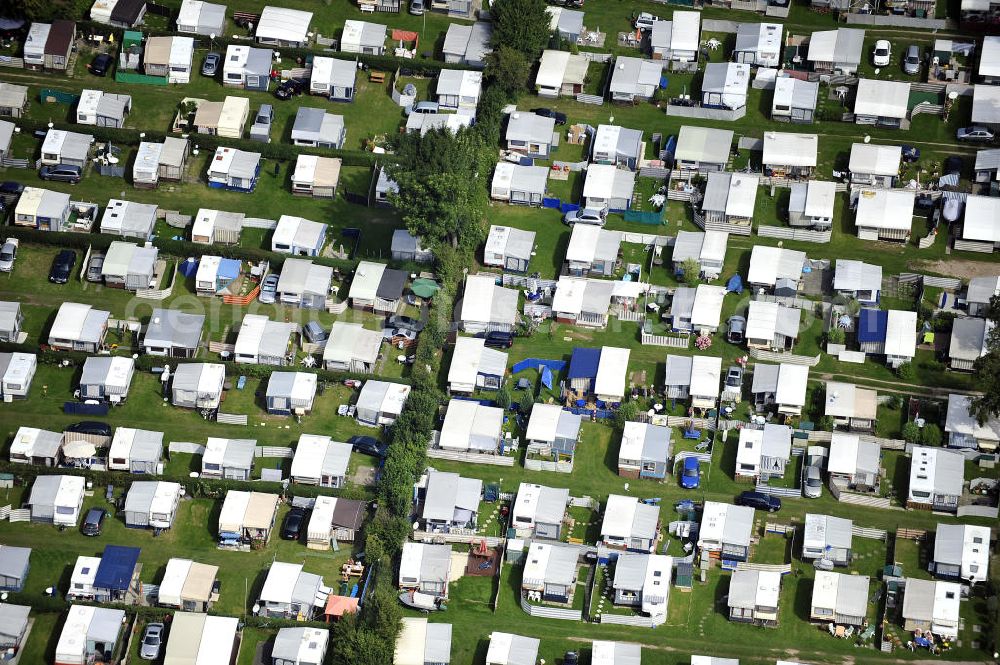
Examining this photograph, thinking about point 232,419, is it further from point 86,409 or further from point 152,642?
point 152,642

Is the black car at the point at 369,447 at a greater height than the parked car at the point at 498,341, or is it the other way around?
the parked car at the point at 498,341

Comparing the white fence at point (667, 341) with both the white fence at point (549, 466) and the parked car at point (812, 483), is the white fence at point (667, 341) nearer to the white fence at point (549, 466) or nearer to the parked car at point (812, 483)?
the white fence at point (549, 466)

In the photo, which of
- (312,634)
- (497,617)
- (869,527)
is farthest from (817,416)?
(312,634)

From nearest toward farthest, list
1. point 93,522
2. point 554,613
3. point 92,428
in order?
point 554,613 < point 93,522 < point 92,428

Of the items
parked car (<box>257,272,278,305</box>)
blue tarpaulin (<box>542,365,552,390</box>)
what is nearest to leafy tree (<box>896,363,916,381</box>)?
blue tarpaulin (<box>542,365,552,390</box>)

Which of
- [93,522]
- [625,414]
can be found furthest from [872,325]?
[93,522]

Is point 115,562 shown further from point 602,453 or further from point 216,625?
point 602,453

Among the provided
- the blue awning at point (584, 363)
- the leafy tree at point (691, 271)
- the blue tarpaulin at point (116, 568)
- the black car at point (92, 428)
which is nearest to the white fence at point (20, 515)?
the blue tarpaulin at point (116, 568)
